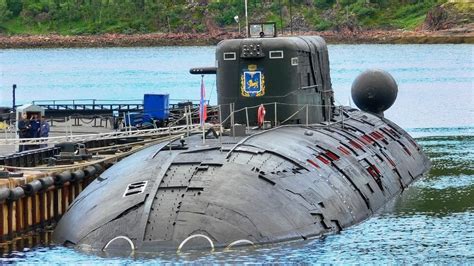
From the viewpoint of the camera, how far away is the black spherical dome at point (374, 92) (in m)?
53.1

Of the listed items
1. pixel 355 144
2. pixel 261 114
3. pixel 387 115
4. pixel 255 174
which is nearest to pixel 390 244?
pixel 255 174

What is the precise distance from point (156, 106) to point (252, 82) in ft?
42.2

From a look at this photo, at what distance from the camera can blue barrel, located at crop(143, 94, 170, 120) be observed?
158 feet

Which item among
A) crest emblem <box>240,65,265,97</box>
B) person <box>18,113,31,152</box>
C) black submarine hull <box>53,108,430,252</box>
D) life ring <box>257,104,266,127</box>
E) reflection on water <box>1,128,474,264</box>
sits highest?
crest emblem <box>240,65,265,97</box>

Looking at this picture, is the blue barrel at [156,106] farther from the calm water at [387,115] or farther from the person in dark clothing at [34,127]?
the calm water at [387,115]

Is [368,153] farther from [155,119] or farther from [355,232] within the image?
[155,119]

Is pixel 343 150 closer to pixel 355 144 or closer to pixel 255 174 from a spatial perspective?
pixel 355 144

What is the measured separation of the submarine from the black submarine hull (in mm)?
32

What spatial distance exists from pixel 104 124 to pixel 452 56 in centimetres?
11830

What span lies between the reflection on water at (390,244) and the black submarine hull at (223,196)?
0.26m

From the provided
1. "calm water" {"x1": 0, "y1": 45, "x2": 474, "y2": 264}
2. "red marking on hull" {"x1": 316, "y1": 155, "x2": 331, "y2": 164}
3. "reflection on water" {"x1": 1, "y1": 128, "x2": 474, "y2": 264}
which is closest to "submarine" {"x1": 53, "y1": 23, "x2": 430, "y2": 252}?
"red marking on hull" {"x1": 316, "y1": 155, "x2": 331, "y2": 164}

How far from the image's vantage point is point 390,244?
31.7 meters

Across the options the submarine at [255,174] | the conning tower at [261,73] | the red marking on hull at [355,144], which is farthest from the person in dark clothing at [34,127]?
the red marking on hull at [355,144]

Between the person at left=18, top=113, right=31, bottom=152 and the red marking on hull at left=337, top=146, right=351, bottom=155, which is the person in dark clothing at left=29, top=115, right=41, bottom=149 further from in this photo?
the red marking on hull at left=337, top=146, right=351, bottom=155
